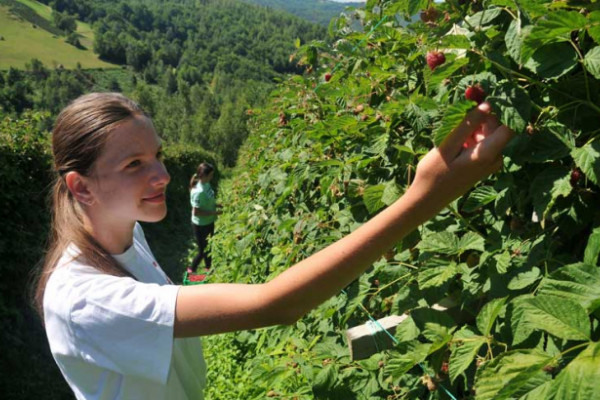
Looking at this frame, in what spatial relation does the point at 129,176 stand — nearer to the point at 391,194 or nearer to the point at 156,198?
the point at 156,198

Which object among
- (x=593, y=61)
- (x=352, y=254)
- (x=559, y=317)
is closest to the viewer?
(x=559, y=317)

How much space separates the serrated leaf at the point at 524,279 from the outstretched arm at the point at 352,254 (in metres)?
0.26

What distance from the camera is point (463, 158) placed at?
0.93 meters

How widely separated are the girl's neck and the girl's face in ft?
A: 0.19

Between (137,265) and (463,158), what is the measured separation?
3.61 ft

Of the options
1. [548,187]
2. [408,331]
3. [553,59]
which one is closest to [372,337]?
[408,331]

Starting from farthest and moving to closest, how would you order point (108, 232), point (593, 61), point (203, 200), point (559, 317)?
1. point (203, 200)
2. point (108, 232)
3. point (593, 61)
4. point (559, 317)

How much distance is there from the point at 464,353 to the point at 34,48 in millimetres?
92568

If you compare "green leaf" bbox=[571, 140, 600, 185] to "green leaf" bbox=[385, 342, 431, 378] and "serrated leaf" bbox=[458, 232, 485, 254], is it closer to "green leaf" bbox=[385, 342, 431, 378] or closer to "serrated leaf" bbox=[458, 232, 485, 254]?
"serrated leaf" bbox=[458, 232, 485, 254]

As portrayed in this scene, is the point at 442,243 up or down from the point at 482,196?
down

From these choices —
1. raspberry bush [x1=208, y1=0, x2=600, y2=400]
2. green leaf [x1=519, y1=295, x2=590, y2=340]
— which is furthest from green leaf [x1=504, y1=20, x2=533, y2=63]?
green leaf [x1=519, y1=295, x2=590, y2=340]

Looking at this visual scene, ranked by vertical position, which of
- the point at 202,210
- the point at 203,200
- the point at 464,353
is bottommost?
the point at 202,210

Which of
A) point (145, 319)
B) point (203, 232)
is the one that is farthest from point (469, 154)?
point (203, 232)

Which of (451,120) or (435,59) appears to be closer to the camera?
(451,120)
